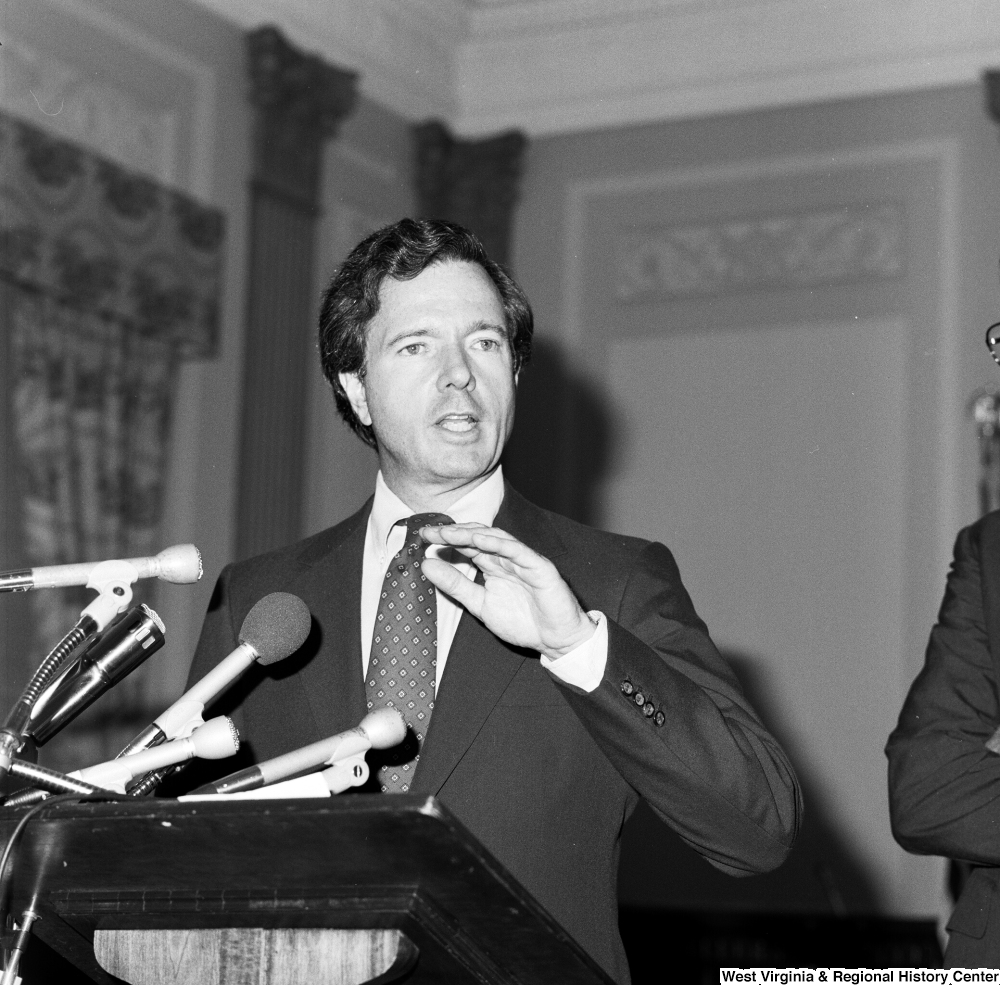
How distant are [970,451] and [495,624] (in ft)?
15.7

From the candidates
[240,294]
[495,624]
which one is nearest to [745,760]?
[495,624]

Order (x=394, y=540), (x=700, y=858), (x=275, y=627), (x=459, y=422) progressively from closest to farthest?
(x=275, y=627), (x=459, y=422), (x=394, y=540), (x=700, y=858)

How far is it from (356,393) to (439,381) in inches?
10.2

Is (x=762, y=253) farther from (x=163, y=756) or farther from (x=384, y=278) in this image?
(x=163, y=756)

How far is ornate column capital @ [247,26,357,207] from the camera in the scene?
5.97m

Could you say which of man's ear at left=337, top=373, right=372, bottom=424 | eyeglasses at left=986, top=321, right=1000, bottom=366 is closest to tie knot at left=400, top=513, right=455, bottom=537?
man's ear at left=337, top=373, right=372, bottom=424

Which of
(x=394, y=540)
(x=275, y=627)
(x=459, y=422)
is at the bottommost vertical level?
(x=275, y=627)

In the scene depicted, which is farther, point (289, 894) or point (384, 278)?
point (384, 278)

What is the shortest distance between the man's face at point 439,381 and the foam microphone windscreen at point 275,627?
0.49 meters

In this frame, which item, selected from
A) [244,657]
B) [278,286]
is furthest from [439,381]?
[278,286]

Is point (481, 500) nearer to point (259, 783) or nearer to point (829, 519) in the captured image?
point (259, 783)

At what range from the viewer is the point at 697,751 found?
1.77 meters

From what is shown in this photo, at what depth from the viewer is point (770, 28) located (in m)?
6.41

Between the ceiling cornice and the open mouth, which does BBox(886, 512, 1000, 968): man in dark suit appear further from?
the ceiling cornice
